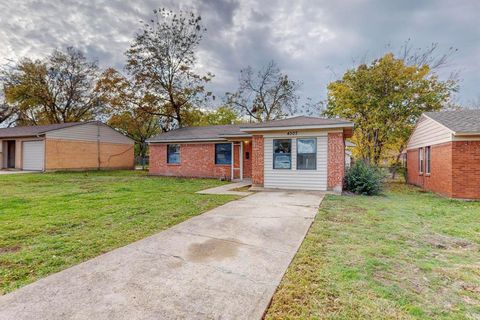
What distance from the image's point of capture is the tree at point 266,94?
26953 millimetres

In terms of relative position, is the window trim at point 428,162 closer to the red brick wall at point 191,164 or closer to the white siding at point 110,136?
the red brick wall at point 191,164

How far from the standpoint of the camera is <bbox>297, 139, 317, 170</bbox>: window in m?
10.2

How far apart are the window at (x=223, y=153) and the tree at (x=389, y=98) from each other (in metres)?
8.65

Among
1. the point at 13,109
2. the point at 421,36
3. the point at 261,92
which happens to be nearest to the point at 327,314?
the point at 421,36

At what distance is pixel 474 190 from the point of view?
919cm

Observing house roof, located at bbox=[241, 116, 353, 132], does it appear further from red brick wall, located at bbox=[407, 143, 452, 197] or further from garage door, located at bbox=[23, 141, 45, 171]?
garage door, located at bbox=[23, 141, 45, 171]

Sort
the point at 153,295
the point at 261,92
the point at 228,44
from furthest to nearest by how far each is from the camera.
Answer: the point at 261,92 < the point at 228,44 < the point at 153,295

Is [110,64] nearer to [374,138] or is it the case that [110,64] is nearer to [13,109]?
[13,109]

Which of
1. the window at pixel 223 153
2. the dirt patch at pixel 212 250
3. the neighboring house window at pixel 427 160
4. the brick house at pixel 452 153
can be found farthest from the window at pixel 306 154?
the dirt patch at pixel 212 250

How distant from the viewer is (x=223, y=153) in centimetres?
1547

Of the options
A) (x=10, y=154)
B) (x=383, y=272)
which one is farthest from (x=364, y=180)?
(x=10, y=154)

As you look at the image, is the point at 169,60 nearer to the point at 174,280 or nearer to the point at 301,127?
the point at 301,127

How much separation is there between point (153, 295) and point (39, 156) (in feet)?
69.7

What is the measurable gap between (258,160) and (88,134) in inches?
640
